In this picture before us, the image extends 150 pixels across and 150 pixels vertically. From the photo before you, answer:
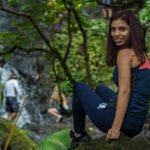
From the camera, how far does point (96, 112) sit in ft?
13.9

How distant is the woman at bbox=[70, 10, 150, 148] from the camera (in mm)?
3957

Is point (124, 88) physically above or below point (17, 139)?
above

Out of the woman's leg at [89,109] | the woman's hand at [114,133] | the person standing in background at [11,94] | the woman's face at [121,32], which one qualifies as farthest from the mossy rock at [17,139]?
the person standing in background at [11,94]

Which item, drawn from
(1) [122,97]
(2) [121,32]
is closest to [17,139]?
(1) [122,97]

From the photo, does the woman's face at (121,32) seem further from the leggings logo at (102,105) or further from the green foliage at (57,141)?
the green foliage at (57,141)

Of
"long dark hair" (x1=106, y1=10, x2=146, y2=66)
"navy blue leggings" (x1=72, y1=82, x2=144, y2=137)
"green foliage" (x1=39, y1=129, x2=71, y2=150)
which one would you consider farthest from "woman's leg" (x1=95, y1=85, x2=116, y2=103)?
"green foliage" (x1=39, y1=129, x2=71, y2=150)

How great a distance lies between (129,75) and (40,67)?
51.7ft

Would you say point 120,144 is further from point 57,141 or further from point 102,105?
point 57,141

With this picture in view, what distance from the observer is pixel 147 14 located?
22.2 ft

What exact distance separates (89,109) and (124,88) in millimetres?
480

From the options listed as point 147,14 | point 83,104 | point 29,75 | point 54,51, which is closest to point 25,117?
point 29,75

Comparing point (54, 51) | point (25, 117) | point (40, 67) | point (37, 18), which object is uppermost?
point (37, 18)

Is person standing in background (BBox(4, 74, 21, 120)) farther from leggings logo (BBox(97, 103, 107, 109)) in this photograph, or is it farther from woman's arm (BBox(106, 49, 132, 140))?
woman's arm (BBox(106, 49, 132, 140))

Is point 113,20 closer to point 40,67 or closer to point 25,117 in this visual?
point 25,117
